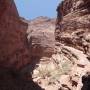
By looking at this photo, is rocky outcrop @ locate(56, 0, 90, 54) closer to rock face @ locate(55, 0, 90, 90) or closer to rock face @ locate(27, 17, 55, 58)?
rock face @ locate(55, 0, 90, 90)

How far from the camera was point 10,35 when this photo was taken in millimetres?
13086

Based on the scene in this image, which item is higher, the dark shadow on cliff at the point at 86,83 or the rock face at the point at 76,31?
the rock face at the point at 76,31

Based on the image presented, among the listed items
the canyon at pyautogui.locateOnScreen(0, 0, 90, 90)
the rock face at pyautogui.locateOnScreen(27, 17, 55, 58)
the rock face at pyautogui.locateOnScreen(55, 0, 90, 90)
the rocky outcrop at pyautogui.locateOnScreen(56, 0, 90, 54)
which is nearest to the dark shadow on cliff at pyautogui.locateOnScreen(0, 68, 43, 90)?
the canyon at pyautogui.locateOnScreen(0, 0, 90, 90)

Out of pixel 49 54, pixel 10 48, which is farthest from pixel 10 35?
pixel 49 54

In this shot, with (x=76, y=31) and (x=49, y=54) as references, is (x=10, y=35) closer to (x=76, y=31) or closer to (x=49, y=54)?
(x=76, y=31)

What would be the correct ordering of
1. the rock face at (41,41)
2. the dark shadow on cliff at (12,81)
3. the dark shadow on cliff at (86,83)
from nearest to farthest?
1. the dark shadow on cliff at (86,83)
2. the dark shadow on cliff at (12,81)
3. the rock face at (41,41)

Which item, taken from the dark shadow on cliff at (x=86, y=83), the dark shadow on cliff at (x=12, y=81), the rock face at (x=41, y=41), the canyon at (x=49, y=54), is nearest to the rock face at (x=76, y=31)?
the canyon at (x=49, y=54)

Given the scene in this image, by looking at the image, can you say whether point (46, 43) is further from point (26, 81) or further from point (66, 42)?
point (26, 81)

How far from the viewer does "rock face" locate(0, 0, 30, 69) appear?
12.0 meters

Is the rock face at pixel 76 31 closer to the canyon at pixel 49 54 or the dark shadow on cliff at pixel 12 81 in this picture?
the canyon at pixel 49 54

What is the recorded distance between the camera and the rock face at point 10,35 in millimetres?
12018

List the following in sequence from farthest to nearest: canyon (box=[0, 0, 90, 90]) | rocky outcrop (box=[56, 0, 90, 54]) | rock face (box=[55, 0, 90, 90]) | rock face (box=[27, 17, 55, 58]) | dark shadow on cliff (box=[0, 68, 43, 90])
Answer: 1. rock face (box=[27, 17, 55, 58])
2. rocky outcrop (box=[56, 0, 90, 54])
3. rock face (box=[55, 0, 90, 90])
4. canyon (box=[0, 0, 90, 90])
5. dark shadow on cliff (box=[0, 68, 43, 90])

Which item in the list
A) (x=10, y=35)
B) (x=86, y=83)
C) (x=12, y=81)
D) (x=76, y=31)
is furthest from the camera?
(x=76, y=31)

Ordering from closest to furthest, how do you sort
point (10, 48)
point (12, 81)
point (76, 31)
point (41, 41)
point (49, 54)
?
1. point (12, 81)
2. point (10, 48)
3. point (76, 31)
4. point (49, 54)
5. point (41, 41)
